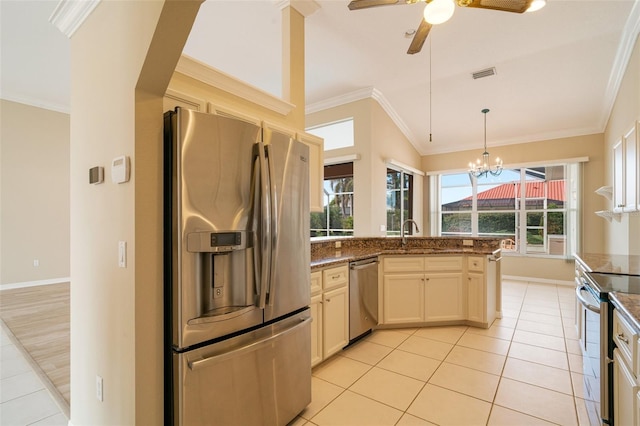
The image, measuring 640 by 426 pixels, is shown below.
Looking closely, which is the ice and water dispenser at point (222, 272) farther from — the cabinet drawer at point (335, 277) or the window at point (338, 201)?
the window at point (338, 201)

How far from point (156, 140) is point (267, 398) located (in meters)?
1.52

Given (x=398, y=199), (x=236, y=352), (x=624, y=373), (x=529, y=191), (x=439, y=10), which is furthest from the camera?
(x=398, y=199)

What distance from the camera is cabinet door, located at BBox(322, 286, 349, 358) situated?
8.86ft

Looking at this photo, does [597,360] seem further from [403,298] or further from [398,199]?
[398,199]

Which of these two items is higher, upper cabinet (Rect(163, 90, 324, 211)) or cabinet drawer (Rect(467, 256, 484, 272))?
upper cabinet (Rect(163, 90, 324, 211))

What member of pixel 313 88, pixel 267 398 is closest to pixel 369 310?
pixel 267 398

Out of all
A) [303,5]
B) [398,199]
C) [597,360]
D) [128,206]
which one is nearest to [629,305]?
[597,360]

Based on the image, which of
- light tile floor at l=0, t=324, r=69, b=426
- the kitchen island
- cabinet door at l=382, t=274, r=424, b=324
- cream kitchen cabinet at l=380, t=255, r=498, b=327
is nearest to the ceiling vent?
the kitchen island

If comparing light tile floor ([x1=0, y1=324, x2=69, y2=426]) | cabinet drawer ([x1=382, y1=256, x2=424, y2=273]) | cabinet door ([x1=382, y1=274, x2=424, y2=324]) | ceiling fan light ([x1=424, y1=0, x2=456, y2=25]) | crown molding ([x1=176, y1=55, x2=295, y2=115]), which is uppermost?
ceiling fan light ([x1=424, y1=0, x2=456, y2=25])

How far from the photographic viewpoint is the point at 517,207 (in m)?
6.68

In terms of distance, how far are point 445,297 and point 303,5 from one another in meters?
3.58

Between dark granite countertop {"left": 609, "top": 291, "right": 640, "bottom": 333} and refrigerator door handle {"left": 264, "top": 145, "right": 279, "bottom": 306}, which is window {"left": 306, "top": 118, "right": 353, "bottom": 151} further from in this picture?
dark granite countertop {"left": 609, "top": 291, "right": 640, "bottom": 333}

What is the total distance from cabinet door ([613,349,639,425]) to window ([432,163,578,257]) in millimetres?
4969

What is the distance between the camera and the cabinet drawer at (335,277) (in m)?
2.70
